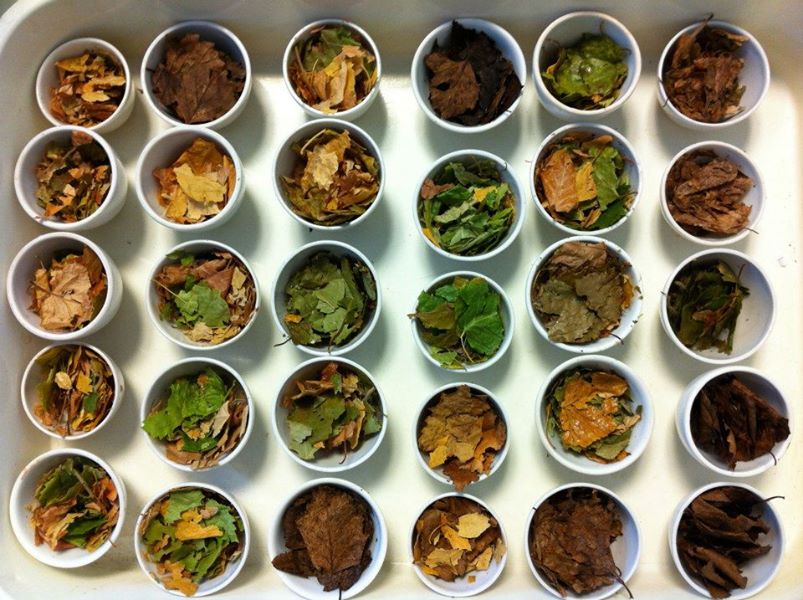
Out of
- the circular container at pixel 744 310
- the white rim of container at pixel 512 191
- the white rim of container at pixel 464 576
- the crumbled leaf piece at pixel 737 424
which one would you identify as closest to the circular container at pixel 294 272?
the white rim of container at pixel 512 191

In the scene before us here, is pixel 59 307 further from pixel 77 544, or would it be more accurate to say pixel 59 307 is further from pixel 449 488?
pixel 449 488

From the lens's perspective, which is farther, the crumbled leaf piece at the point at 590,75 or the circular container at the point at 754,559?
the crumbled leaf piece at the point at 590,75

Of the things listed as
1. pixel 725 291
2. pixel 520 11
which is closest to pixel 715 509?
pixel 725 291

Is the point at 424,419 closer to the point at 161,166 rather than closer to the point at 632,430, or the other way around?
the point at 632,430

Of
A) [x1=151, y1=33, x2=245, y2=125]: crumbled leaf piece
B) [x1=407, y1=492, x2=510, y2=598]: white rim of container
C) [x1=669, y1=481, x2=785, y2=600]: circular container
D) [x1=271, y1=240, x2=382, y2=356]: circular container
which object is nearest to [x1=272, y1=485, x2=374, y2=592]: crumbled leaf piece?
[x1=407, y1=492, x2=510, y2=598]: white rim of container

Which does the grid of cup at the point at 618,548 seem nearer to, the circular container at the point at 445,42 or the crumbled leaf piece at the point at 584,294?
the crumbled leaf piece at the point at 584,294
